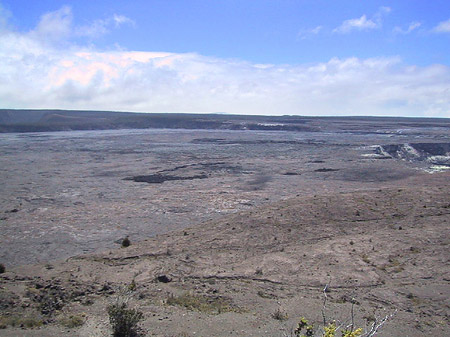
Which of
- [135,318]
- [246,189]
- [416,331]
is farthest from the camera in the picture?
[246,189]

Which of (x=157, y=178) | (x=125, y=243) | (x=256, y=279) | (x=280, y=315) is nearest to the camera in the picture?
(x=280, y=315)

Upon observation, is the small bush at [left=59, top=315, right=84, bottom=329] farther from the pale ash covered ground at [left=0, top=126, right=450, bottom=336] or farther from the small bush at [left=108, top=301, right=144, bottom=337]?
the small bush at [left=108, top=301, right=144, bottom=337]

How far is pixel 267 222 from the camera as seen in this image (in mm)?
15883

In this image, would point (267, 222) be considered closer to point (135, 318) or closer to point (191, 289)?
point (191, 289)

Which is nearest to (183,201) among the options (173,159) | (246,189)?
(246,189)

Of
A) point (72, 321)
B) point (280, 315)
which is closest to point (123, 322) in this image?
point (72, 321)

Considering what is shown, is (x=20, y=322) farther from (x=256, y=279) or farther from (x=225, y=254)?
(x=225, y=254)

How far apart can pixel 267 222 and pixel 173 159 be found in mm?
25769

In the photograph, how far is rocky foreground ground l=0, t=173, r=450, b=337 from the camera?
8070mm

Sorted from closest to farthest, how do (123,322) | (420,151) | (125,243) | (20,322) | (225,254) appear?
(123,322) < (20,322) < (225,254) < (125,243) < (420,151)

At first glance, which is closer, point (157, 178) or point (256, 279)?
point (256, 279)

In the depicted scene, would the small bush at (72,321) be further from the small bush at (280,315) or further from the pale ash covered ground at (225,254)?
the small bush at (280,315)

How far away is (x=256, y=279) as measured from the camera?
1065 cm

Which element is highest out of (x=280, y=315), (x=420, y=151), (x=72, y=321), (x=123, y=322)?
(x=420, y=151)
